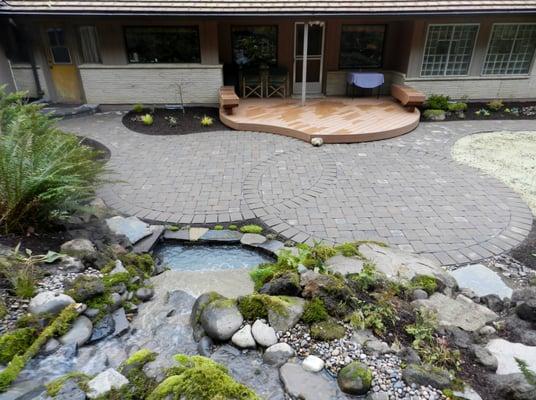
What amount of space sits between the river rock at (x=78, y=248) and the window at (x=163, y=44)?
Result: 23.4 feet

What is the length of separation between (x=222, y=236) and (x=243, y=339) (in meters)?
1.98

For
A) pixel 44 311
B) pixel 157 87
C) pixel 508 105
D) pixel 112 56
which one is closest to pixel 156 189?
pixel 44 311

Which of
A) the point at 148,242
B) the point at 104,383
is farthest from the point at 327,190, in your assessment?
the point at 104,383

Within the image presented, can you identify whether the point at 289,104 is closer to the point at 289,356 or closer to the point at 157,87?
the point at 157,87

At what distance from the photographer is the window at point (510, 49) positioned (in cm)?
932

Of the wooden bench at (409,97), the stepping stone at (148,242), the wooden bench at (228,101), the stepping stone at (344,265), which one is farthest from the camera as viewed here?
the wooden bench at (409,97)

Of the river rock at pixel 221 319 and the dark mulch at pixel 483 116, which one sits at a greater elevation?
the river rock at pixel 221 319

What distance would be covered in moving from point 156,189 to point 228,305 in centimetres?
329

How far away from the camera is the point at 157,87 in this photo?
9.34 metres

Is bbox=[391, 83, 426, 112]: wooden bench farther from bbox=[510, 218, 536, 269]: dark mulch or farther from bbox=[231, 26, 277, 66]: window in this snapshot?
bbox=[510, 218, 536, 269]: dark mulch

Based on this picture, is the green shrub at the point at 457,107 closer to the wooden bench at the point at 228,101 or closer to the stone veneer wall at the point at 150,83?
the wooden bench at the point at 228,101

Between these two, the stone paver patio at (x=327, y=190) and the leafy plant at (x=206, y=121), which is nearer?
the stone paver patio at (x=327, y=190)

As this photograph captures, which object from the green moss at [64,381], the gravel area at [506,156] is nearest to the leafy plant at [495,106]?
the gravel area at [506,156]

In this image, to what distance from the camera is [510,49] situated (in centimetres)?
954
